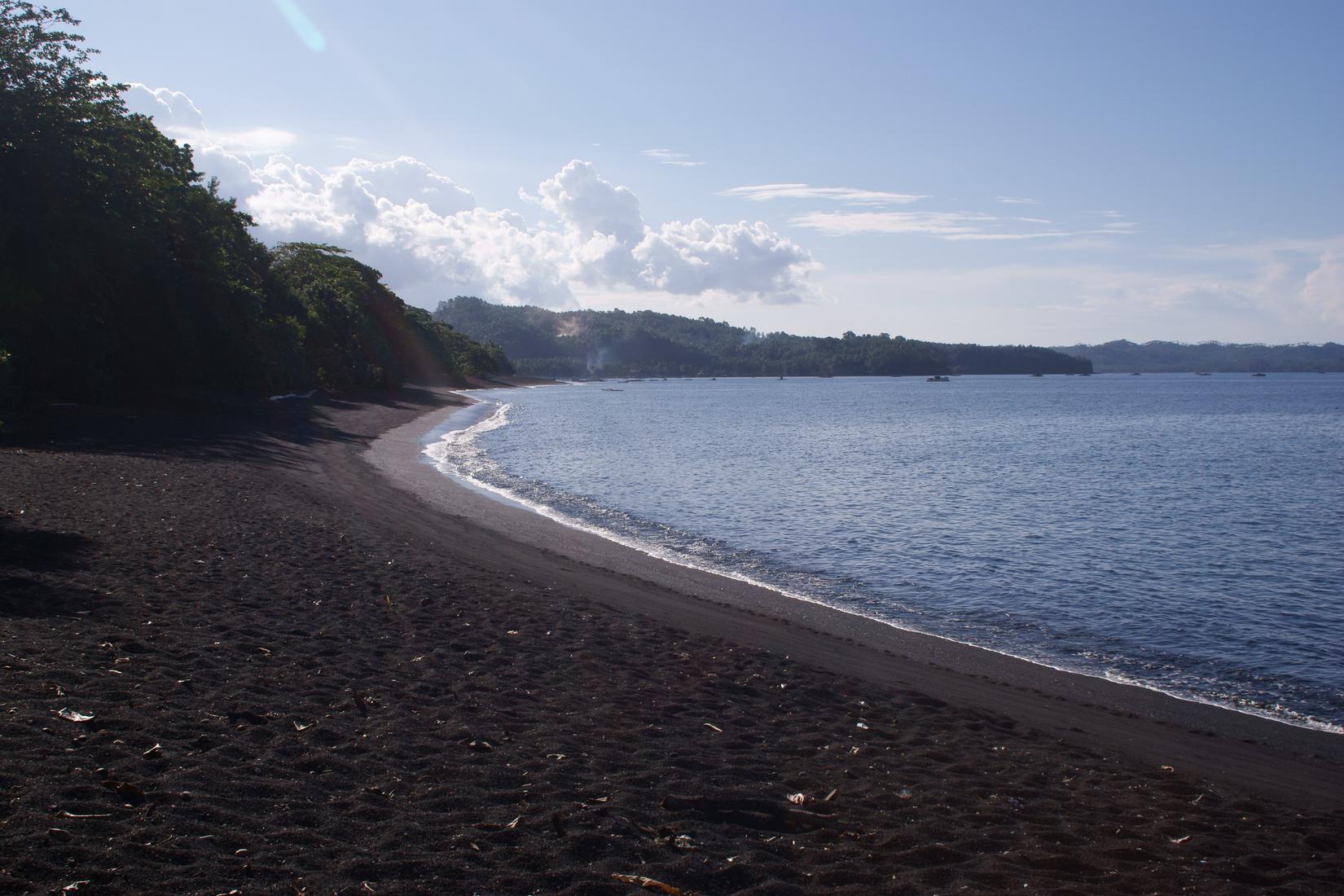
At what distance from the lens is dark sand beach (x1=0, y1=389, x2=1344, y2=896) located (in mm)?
5098

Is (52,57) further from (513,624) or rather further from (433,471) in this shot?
(513,624)

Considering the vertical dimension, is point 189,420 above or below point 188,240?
below

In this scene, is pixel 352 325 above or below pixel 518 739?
above

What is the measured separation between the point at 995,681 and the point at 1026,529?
40.6 ft

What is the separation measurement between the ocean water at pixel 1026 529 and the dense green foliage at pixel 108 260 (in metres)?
10.4

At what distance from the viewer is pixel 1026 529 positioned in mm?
22391

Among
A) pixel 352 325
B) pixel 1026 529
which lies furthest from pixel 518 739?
pixel 352 325

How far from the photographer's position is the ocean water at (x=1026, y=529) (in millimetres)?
12867

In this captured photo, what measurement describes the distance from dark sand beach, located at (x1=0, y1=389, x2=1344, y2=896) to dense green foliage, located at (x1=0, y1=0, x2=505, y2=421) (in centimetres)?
798

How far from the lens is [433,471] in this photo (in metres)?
29.3

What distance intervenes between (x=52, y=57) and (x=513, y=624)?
2660cm

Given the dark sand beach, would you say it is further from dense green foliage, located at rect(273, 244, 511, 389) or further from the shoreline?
dense green foliage, located at rect(273, 244, 511, 389)

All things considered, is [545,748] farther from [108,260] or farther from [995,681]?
[108,260]

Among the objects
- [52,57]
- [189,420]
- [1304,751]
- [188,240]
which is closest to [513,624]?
[1304,751]
